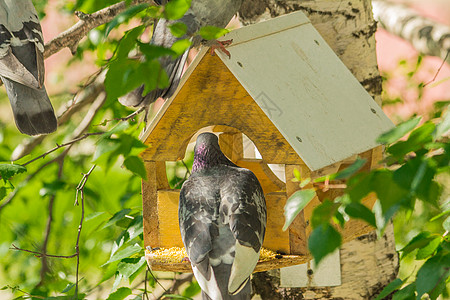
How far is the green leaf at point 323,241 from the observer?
2.87 feet

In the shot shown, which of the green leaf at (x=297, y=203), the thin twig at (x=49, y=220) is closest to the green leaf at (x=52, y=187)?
the thin twig at (x=49, y=220)

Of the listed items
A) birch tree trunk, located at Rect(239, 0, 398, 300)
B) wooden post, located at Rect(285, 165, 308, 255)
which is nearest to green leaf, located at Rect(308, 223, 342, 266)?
wooden post, located at Rect(285, 165, 308, 255)

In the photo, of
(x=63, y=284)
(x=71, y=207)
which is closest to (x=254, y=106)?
(x=63, y=284)

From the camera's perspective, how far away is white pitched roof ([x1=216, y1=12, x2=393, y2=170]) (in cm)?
164

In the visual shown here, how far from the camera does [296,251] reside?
1.73 meters

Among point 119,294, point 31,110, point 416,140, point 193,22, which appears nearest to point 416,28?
point 193,22

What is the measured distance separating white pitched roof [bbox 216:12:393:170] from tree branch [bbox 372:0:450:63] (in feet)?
3.41

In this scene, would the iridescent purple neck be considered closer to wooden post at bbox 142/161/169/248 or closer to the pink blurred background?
wooden post at bbox 142/161/169/248

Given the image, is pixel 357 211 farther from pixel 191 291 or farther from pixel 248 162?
pixel 191 291

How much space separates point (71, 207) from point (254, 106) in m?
2.05

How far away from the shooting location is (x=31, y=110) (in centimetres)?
227

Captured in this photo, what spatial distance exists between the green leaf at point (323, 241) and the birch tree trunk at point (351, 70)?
4.36ft

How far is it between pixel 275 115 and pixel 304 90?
165mm

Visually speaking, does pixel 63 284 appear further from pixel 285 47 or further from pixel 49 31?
pixel 49 31
